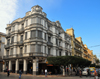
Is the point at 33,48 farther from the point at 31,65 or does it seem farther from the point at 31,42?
the point at 31,65

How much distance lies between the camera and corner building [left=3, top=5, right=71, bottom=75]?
31078mm

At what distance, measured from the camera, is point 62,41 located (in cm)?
4500

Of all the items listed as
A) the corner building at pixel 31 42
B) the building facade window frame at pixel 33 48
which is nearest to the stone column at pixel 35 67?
the corner building at pixel 31 42

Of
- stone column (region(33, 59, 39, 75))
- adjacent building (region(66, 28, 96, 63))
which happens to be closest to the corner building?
stone column (region(33, 59, 39, 75))

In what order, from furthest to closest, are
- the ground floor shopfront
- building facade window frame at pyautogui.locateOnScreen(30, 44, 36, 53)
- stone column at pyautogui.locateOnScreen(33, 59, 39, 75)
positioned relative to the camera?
1. building facade window frame at pyautogui.locateOnScreen(30, 44, 36, 53)
2. the ground floor shopfront
3. stone column at pyautogui.locateOnScreen(33, 59, 39, 75)

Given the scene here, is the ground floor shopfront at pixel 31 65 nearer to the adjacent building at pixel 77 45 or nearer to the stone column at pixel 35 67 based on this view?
the stone column at pixel 35 67

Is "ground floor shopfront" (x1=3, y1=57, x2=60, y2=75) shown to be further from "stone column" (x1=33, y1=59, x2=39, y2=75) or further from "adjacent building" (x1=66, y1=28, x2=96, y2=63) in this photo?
"adjacent building" (x1=66, y1=28, x2=96, y2=63)

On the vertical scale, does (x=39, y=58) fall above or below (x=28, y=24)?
below

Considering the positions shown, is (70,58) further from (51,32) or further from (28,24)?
(28,24)

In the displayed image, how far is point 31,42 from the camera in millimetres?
31266

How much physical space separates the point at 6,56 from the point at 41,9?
1985 centimetres

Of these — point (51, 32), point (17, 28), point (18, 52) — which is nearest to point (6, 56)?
point (18, 52)

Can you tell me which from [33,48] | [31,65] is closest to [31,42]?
[33,48]

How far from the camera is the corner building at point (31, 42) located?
31.1m
